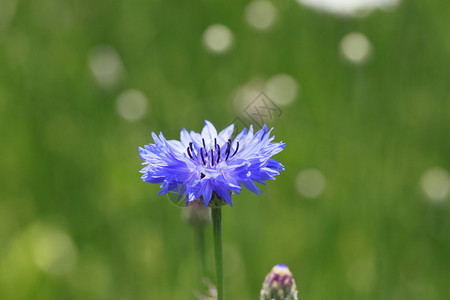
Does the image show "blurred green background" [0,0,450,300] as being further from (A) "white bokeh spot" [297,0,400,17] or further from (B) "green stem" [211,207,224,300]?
(B) "green stem" [211,207,224,300]

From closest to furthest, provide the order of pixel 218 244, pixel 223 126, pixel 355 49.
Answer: pixel 218 244, pixel 355 49, pixel 223 126

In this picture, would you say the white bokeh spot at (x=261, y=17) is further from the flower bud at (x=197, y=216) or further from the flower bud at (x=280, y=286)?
the flower bud at (x=280, y=286)

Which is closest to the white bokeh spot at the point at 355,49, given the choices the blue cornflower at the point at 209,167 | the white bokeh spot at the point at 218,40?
the white bokeh spot at the point at 218,40

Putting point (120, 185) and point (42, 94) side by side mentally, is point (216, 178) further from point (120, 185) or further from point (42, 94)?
point (42, 94)

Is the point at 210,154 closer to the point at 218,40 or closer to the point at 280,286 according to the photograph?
the point at 280,286

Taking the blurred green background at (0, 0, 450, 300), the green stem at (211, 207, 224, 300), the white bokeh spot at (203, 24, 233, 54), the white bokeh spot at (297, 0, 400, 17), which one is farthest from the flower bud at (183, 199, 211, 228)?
the white bokeh spot at (297, 0, 400, 17)

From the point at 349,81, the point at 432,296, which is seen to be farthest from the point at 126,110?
the point at 432,296

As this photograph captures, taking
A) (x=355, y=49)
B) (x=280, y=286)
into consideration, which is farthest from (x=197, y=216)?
(x=355, y=49)
